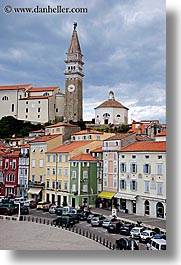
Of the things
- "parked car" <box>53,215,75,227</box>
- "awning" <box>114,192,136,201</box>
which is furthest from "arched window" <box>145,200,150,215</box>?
"parked car" <box>53,215,75,227</box>

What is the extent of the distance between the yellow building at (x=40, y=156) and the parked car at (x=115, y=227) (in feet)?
11.0

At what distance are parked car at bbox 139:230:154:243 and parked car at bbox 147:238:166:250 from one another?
0.39 meters

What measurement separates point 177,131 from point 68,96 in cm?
919

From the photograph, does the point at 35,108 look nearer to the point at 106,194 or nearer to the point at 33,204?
the point at 33,204

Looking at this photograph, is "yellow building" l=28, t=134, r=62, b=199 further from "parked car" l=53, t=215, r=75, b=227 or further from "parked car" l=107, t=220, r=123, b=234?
"parked car" l=107, t=220, r=123, b=234

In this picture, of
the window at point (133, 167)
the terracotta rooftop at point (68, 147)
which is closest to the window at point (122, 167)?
the window at point (133, 167)

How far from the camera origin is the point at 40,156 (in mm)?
12758

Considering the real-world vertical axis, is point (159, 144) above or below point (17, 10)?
below

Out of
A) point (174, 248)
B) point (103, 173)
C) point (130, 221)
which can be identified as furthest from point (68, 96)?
point (174, 248)

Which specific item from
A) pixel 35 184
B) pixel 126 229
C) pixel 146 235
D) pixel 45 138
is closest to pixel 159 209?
pixel 126 229

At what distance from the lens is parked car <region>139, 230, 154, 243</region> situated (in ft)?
25.6

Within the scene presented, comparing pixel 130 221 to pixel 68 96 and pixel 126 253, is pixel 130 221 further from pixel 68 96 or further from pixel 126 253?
pixel 68 96

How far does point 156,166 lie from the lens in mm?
9719

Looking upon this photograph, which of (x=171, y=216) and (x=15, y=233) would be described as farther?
(x=15, y=233)
